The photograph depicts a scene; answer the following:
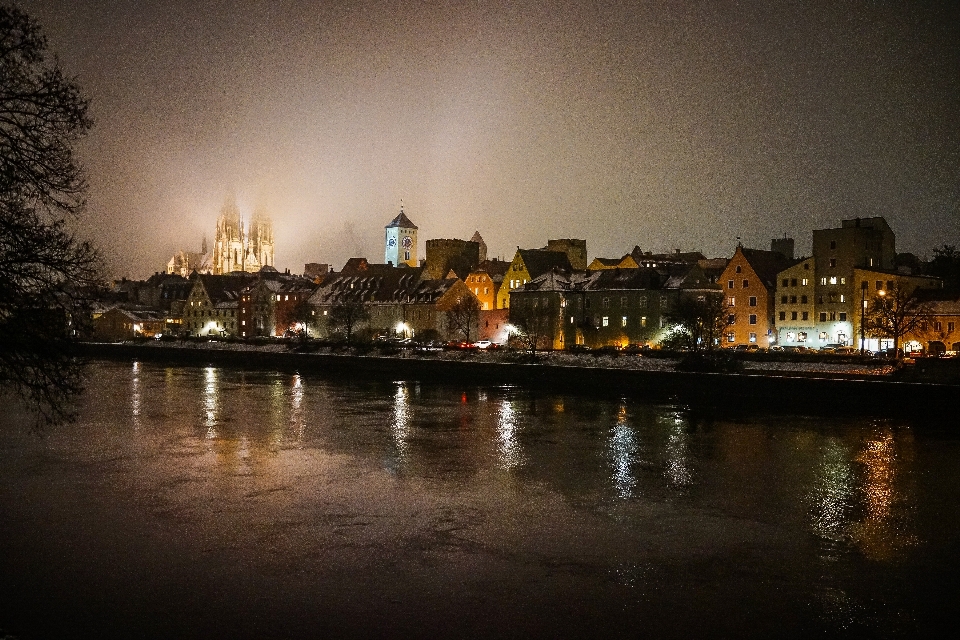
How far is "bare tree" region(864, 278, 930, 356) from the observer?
58562mm

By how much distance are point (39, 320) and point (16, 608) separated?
503 centimetres

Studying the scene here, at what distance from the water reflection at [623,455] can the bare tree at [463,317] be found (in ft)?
166

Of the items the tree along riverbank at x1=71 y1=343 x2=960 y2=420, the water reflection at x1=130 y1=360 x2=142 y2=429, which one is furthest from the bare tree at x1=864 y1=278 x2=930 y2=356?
the water reflection at x1=130 y1=360 x2=142 y2=429

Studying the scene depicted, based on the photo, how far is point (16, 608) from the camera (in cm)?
1415

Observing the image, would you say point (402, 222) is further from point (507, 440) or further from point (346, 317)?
point (507, 440)

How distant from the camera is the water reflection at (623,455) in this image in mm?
23688

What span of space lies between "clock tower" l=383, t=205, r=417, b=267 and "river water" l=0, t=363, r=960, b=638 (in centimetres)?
13753

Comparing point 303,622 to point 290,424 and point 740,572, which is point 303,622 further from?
point 290,424

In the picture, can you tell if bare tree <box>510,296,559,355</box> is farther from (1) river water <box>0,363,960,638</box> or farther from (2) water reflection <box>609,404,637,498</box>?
(1) river water <box>0,363,960,638</box>

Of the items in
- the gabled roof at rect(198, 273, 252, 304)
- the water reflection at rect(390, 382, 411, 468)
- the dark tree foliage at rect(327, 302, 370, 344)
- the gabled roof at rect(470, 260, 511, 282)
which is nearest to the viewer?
the water reflection at rect(390, 382, 411, 468)

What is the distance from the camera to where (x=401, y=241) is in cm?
17275

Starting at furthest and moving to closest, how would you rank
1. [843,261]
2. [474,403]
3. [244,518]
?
1. [843,261]
2. [474,403]
3. [244,518]

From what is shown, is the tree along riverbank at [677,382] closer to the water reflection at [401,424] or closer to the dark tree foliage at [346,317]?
the water reflection at [401,424]

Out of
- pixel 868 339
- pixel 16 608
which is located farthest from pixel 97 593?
pixel 868 339
